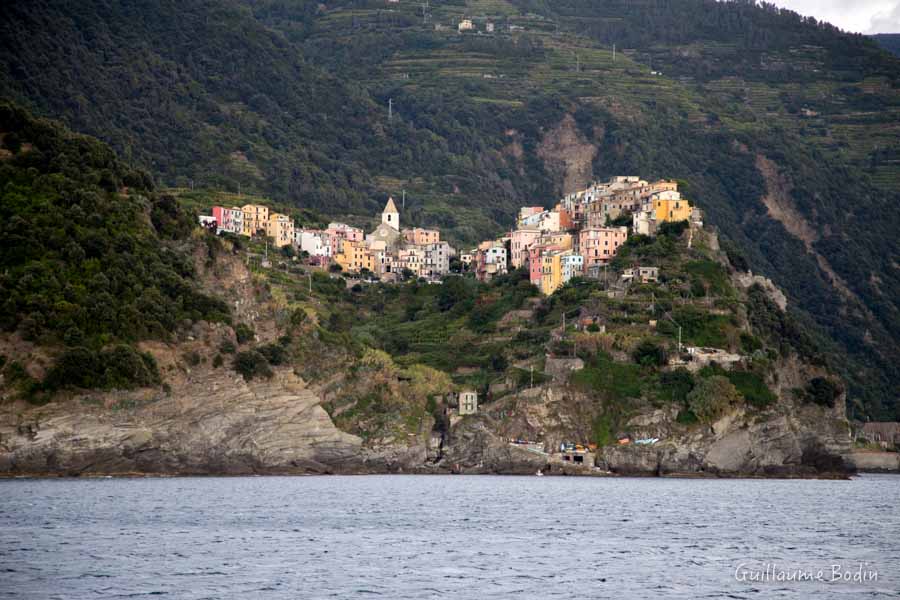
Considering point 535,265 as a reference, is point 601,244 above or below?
above

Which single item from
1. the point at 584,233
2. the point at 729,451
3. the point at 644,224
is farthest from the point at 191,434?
the point at 644,224

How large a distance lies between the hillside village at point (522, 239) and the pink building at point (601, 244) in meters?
0.09

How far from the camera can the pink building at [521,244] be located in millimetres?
147625

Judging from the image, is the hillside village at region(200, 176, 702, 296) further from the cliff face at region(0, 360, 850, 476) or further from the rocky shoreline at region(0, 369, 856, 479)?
the rocky shoreline at region(0, 369, 856, 479)

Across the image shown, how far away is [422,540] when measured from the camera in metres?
61.2

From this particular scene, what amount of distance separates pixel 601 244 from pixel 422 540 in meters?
75.1

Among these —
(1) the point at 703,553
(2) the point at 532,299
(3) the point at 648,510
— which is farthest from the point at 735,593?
(2) the point at 532,299

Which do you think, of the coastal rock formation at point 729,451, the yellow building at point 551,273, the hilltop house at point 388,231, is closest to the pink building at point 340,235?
the hilltop house at point 388,231

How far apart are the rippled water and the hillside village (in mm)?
40754

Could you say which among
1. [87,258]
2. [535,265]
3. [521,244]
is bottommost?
[87,258]

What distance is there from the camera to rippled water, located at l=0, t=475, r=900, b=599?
47.3 metres

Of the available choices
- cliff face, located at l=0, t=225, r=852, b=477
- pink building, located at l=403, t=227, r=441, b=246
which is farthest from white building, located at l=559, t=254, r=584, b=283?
pink building, located at l=403, t=227, r=441, b=246

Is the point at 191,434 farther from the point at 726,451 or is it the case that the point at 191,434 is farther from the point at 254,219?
the point at 254,219

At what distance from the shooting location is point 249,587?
4672 centimetres
